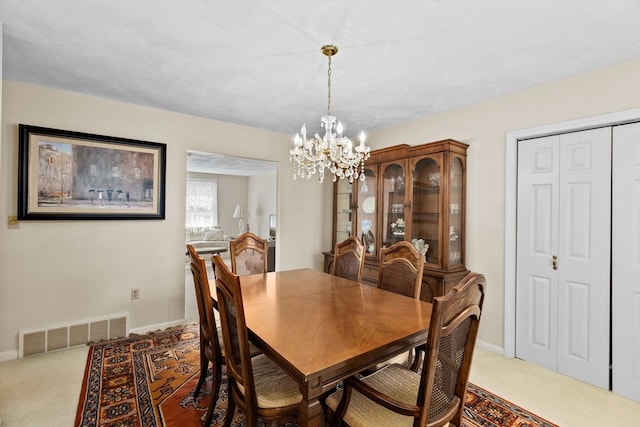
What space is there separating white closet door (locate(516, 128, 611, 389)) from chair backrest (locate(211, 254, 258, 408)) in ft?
8.53

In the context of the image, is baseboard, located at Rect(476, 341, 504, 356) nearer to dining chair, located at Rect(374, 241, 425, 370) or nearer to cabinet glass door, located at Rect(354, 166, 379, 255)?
dining chair, located at Rect(374, 241, 425, 370)

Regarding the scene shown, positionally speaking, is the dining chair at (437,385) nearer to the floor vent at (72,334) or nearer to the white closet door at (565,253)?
the white closet door at (565,253)

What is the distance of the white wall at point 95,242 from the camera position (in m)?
2.69

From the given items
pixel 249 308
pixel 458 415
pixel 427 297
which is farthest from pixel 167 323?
pixel 458 415

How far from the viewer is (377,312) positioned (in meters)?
1.84

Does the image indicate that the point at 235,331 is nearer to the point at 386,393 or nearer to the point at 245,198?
the point at 386,393

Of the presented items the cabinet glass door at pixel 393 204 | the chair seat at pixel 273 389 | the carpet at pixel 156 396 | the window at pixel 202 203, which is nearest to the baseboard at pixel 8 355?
the carpet at pixel 156 396

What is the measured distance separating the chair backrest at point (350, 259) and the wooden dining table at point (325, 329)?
393 millimetres

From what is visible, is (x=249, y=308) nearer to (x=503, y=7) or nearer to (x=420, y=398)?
(x=420, y=398)

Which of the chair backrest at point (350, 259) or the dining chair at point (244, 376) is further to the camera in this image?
the chair backrest at point (350, 259)

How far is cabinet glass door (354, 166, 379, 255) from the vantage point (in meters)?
3.82

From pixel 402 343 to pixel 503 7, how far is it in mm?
1851

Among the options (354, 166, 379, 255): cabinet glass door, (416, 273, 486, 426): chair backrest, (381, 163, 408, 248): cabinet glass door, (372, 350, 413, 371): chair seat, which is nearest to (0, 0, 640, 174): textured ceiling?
(381, 163, 408, 248): cabinet glass door

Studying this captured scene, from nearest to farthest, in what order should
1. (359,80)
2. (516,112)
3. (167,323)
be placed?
(359,80)
(516,112)
(167,323)
